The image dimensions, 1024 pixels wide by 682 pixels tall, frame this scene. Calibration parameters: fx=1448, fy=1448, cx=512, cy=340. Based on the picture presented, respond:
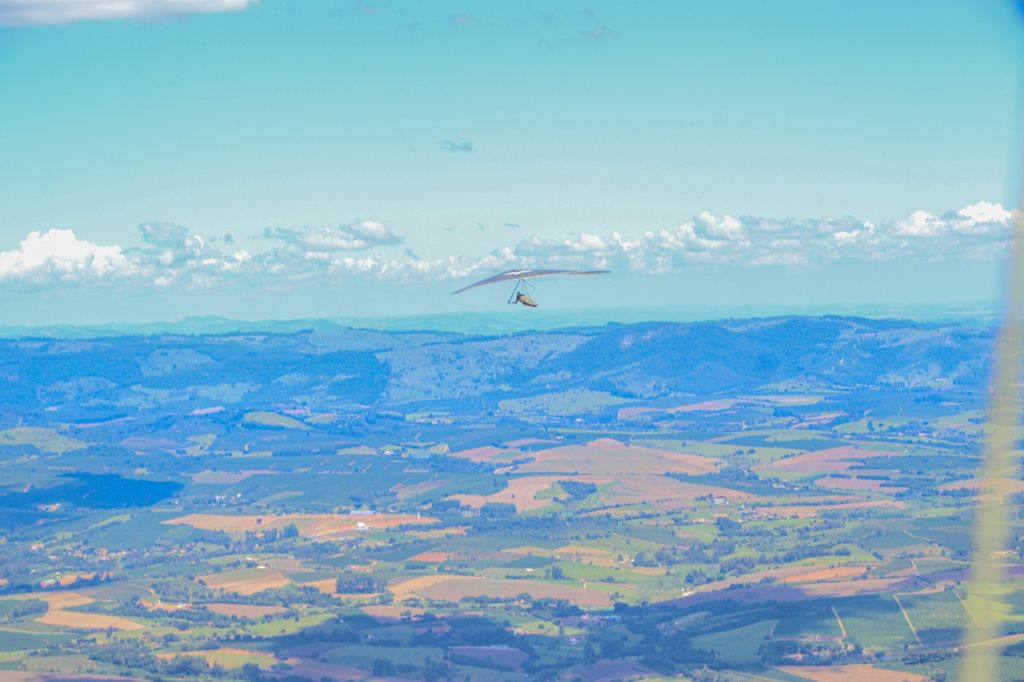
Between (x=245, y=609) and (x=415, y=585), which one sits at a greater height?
(x=415, y=585)

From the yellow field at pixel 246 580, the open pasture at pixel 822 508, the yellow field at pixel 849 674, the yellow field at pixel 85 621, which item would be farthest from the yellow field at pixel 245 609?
the open pasture at pixel 822 508

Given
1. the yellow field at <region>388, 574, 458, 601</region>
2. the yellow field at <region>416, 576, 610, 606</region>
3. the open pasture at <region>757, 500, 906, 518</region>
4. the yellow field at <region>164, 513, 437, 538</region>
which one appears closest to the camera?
the yellow field at <region>416, 576, 610, 606</region>

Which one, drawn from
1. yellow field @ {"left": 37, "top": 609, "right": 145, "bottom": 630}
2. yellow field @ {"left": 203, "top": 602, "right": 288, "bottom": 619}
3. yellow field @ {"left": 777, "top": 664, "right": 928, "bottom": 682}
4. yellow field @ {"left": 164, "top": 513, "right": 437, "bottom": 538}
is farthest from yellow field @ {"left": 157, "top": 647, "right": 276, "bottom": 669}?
yellow field @ {"left": 164, "top": 513, "right": 437, "bottom": 538}

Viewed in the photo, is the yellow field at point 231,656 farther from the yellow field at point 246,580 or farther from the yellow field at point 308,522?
the yellow field at point 308,522

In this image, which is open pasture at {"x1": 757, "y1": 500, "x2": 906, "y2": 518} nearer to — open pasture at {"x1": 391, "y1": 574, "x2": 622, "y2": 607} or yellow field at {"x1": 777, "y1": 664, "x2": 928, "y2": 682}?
open pasture at {"x1": 391, "y1": 574, "x2": 622, "y2": 607}

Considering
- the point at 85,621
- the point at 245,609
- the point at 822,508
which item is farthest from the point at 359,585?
the point at 822,508

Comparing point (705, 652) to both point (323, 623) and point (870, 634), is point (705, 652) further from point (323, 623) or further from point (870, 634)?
point (323, 623)

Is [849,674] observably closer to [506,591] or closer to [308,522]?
[506,591]

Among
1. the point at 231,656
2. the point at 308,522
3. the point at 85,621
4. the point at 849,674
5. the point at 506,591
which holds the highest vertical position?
the point at 308,522

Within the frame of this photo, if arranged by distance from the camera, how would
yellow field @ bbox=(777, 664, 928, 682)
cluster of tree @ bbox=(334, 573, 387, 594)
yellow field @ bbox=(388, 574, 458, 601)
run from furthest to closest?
1. cluster of tree @ bbox=(334, 573, 387, 594)
2. yellow field @ bbox=(388, 574, 458, 601)
3. yellow field @ bbox=(777, 664, 928, 682)

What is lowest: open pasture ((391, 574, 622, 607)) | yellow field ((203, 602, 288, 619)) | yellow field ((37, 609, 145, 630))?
yellow field ((37, 609, 145, 630))

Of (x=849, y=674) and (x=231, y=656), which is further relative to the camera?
(x=231, y=656)
